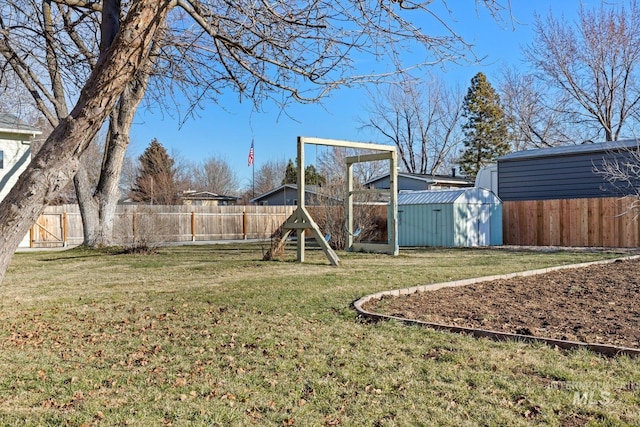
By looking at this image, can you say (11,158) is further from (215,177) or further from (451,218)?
(215,177)

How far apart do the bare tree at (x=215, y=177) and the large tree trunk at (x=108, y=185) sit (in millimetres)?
35429

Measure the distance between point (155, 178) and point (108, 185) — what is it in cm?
2433

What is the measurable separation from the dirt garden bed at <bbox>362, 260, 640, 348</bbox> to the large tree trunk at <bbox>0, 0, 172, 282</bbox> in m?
3.87

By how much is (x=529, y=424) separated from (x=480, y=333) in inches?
83.8

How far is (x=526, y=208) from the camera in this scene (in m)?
20.7

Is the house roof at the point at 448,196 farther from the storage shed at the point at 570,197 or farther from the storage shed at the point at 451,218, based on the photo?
the storage shed at the point at 570,197

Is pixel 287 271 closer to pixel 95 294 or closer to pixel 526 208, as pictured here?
pixel 95 294

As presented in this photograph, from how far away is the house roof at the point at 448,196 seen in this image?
19797mm

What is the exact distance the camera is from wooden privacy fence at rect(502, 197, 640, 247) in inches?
716

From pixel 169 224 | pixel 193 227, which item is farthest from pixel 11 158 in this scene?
pixel 193 227

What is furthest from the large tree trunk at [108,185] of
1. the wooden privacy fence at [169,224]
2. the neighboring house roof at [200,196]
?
the neighboring house roof at [200,196]

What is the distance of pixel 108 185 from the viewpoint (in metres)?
18.5

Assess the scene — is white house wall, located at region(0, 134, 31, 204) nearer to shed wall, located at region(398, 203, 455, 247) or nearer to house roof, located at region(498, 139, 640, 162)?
shed wall, located at region(398, 203, 455, 247)

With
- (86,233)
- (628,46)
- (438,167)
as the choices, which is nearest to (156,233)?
(86,233)
